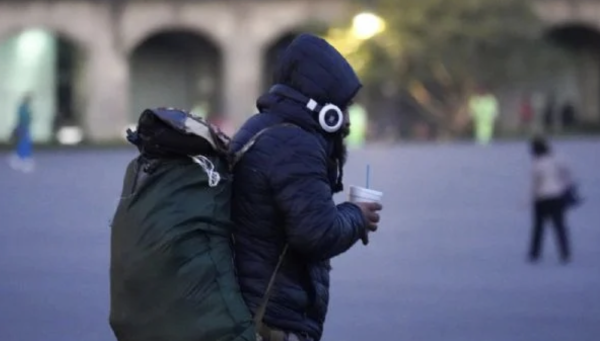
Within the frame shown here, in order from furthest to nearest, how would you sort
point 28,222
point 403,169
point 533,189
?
point 403,169 < point 28,222 < point 533,189

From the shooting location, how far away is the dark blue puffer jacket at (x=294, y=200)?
389 centimetres

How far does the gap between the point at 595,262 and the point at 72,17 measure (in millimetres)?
35748

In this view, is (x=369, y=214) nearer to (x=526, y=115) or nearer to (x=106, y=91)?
(x=106, y=91)

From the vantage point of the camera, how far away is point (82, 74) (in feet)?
161

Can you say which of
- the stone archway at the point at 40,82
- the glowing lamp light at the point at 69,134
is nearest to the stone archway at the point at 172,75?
the stone archway at the point at 40,82

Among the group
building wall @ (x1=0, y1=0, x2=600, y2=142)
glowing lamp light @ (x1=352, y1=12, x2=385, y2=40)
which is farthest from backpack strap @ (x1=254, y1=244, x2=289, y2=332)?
building wall @ (x1=0, y1=0, x2=600, y2=142)

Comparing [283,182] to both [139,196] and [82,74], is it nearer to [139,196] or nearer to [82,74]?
[139,196]

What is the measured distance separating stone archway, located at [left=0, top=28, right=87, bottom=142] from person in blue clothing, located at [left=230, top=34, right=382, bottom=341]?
44.5 m

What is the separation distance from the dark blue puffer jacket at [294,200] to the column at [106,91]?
43.9 m

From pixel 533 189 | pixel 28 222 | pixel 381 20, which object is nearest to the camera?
pixel 533 189

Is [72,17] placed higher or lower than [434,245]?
higher

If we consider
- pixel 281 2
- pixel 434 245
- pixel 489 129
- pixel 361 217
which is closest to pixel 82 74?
pixel 281 2

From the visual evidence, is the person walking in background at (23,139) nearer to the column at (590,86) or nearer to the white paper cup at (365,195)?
the column at (590,86)

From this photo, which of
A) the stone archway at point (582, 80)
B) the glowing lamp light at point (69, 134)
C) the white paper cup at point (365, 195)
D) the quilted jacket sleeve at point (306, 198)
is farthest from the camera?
the stone archway at point (582, 80)
